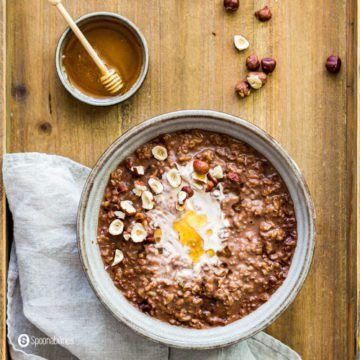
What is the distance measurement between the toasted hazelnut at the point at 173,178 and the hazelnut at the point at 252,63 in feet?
2.27

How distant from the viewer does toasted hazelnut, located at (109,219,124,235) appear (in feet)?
9.46

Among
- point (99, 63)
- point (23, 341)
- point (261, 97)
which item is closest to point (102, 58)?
point (99, 63)

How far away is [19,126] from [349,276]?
1.80m

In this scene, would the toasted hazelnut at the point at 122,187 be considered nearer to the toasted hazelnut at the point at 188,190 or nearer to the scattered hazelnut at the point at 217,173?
the toasted hazelnut at the point at 188,190

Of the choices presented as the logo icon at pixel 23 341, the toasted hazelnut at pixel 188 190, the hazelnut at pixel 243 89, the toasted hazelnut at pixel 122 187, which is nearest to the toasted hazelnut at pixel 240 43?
the hazelnut at pixel 243 89

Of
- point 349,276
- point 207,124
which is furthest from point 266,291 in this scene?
point 207,124

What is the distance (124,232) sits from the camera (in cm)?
287

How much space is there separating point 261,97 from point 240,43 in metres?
0.29

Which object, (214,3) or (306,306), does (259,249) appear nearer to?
(306,306)

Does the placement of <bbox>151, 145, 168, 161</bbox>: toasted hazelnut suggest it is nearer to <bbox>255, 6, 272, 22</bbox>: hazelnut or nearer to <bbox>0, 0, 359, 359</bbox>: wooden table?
<bbox>0, 0, 359, 359</bbox>: wooden table

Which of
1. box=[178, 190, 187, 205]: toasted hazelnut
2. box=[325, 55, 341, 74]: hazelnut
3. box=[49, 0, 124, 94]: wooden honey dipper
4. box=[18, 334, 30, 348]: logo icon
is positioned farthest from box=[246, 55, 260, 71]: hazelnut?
box=[18, 334, 30, 348]: logo icon

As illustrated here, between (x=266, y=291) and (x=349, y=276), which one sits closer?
(x=266, y=291)

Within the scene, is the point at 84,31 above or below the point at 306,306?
above

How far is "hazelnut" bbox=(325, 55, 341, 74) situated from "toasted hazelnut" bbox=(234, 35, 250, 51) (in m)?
0.41
